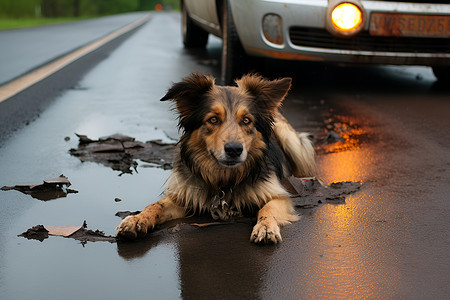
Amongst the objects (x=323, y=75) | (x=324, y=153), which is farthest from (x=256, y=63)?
(x=324, y=153)

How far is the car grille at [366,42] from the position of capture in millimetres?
7320

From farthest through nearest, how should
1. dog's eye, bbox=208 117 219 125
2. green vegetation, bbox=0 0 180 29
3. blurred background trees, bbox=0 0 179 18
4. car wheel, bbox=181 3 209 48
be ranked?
blurred background trees, bbox=0 0 179 18
green vegetation, bbox=0 0 180 29
car wheel, bbox=181 3 209 48
dog's eye, bbox=208 117 219 125

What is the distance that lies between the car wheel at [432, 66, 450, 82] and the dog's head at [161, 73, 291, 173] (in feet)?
20.2

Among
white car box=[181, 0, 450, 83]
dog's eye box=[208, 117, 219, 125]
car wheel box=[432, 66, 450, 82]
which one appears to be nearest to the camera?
dog's eye box=[208, 117, 219, 125]

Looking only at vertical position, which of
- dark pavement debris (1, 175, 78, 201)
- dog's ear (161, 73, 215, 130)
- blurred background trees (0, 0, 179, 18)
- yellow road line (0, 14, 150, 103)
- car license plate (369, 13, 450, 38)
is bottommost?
blurred background trees (0, 0, 179, 18)

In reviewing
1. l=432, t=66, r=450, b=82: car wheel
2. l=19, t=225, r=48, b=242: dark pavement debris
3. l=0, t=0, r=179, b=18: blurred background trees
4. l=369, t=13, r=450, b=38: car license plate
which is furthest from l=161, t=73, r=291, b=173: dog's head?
l=0, t=0, r=179, b=18: blurred background trees

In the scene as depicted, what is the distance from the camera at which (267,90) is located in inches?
165

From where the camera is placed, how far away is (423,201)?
4.02 m

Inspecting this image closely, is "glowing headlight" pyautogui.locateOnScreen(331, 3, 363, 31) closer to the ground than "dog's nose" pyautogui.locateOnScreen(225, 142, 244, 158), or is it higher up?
higher up

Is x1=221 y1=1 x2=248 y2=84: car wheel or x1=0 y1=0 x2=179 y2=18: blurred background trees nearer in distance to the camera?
x1=221 y1=1 x2=248 y2=84: car wheel

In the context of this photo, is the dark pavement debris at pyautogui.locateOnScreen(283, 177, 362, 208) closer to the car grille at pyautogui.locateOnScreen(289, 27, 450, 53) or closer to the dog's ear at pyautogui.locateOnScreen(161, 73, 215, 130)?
the dog's ear at pyautogui.locateOnScreen(161, 73, 215, 130)

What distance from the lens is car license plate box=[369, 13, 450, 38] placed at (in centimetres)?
711

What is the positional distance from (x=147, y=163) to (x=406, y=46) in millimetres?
4156

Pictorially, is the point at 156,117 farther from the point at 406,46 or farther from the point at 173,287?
the point at 173,287
